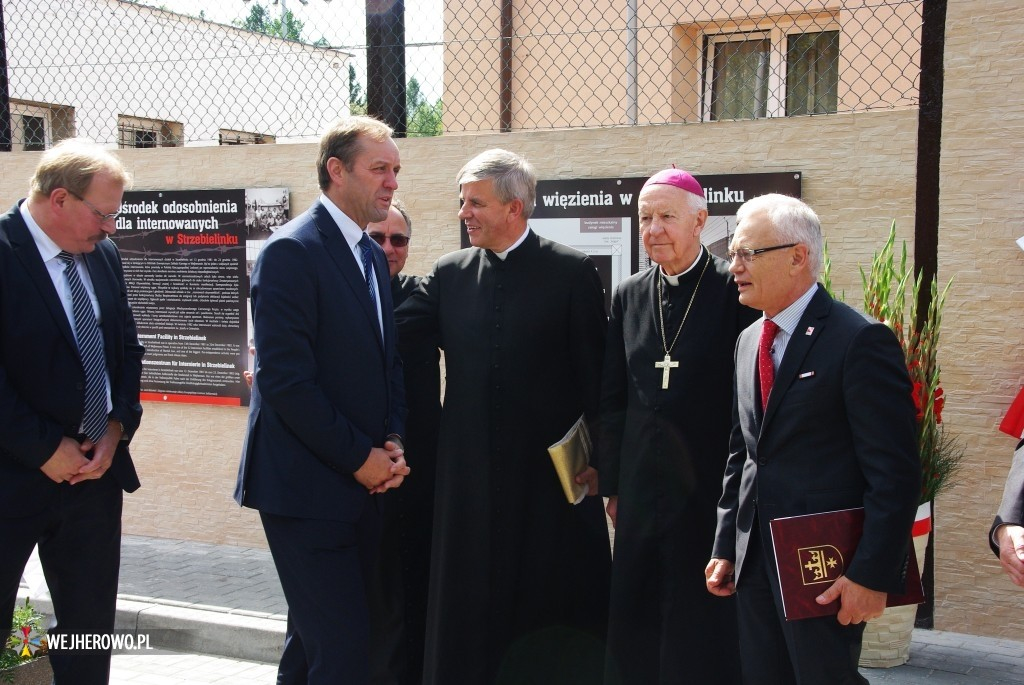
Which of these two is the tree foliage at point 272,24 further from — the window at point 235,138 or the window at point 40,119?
the window at point 40,119

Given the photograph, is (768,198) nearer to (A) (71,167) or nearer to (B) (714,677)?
(B) (714,677)

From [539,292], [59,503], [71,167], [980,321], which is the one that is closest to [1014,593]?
[980,321]

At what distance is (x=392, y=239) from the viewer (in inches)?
185

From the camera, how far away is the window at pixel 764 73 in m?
8.48

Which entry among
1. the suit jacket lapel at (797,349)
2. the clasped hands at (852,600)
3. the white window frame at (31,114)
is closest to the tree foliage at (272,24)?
the white window frame at (31,114)

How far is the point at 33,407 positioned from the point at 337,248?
1278 mm

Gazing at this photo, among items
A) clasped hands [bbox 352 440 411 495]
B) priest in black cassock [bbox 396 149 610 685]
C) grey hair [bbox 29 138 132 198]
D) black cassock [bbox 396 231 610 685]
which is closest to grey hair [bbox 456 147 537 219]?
priest in black cassock [bbox 396 149 610 685]

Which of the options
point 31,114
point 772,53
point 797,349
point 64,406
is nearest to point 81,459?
point 64,406

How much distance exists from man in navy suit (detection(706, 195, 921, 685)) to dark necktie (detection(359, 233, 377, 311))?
1310 mm

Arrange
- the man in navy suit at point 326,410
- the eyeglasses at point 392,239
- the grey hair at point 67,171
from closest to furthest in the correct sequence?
the man in navy suit at point 326,410, the grey hair at point 67,171, the eyeglasses at point 392,239

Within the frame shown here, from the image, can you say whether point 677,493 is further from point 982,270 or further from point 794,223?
point 982,270

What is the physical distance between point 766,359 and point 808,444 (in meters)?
0.32

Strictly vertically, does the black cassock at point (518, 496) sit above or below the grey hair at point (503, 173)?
below

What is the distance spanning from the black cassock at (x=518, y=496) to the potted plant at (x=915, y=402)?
1.25 m
